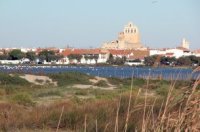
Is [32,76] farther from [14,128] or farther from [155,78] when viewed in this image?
[155,78]

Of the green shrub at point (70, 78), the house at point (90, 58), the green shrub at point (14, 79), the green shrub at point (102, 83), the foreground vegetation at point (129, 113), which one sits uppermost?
the foreground vegetation at point (129, 113)

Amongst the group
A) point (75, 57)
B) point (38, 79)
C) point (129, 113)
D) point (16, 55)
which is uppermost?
point (129, 113)

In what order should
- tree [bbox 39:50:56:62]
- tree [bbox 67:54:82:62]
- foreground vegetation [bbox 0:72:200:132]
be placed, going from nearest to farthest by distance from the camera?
foreground vegetation [bbox 0:72:200:132]
tree [bbox 39:50:56:62]
tree [bbox 67:54:82:62]

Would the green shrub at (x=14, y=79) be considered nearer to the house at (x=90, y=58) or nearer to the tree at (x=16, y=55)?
the tree at (x=16, y=55)

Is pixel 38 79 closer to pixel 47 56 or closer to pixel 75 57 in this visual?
pixel 47 56

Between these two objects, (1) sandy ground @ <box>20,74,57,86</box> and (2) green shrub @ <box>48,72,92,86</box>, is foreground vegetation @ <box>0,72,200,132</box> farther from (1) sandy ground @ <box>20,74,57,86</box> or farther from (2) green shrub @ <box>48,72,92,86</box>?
(2) green shrub @ <box>48,72,92,86</box>

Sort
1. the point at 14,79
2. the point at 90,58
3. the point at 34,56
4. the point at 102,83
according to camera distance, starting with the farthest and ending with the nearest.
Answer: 1. the point at 90,58
2. the point at 34,56
3. the point at 102,83
4. the point at 14,79

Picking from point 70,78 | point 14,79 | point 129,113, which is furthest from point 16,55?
point 129,113

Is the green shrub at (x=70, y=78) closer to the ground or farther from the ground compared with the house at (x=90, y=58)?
farther from the ground

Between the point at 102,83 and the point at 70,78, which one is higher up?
the point at 70,78

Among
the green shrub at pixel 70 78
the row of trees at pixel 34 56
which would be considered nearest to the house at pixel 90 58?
the row of trees at pixel 34 56

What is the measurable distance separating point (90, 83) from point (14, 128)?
137 feet

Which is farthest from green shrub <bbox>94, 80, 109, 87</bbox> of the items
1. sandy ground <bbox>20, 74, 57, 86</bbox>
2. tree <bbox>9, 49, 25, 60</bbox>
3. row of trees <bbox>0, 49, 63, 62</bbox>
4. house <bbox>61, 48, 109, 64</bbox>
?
house <bbox>61, 48, 109, 64</bbox>

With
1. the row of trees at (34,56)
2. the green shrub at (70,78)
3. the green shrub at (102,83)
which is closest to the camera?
the green shrub at (102,83)
